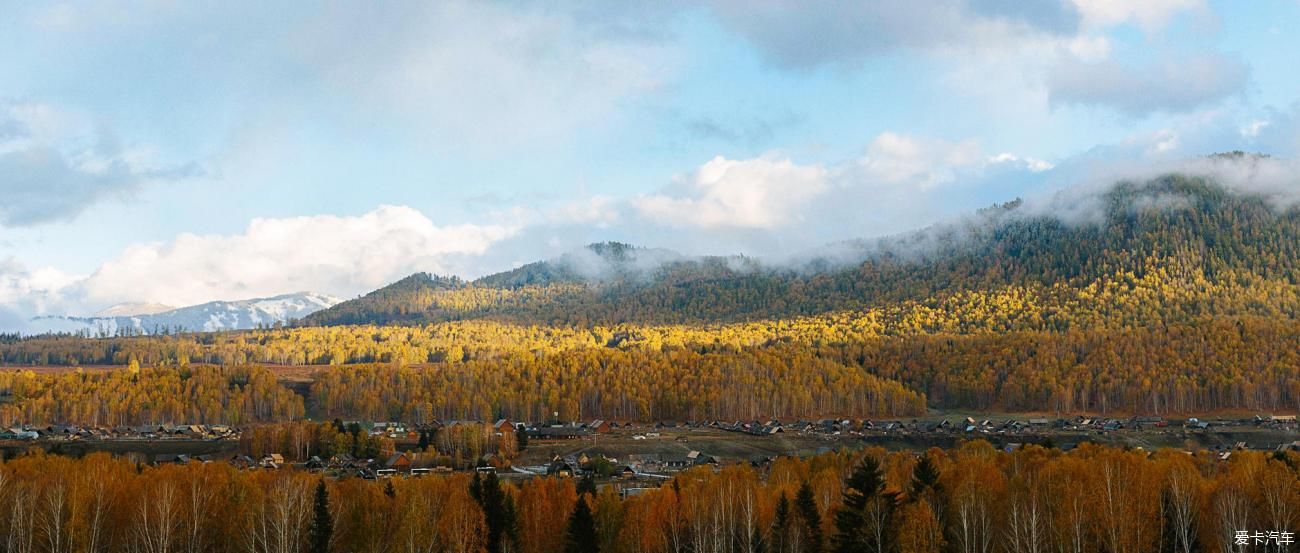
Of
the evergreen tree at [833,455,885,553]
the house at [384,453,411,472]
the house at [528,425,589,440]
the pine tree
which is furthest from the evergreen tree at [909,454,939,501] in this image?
the house at [528,425,589,440]

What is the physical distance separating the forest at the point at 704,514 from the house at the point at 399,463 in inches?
1751

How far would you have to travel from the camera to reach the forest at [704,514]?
6034 cm

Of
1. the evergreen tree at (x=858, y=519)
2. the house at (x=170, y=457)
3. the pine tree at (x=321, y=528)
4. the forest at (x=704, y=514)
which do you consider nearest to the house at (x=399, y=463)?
the house at (x=170, y=457)

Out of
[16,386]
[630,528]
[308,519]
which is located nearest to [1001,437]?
[630,528]

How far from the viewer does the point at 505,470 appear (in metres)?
114

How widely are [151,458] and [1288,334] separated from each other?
7016 inches

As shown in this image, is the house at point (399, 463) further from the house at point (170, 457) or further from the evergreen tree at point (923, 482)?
the evergreen tree at point (923, 482)

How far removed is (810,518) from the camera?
60969mm

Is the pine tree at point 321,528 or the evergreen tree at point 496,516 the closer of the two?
the pine tree at point 321,528

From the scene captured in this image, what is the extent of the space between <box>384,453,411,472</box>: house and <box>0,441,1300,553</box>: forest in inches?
1751

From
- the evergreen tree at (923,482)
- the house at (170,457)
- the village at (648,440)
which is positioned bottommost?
the village at (648,440)

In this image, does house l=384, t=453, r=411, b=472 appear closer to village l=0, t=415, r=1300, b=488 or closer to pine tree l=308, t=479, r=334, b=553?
village l=0, t=415, r=1300, b=488

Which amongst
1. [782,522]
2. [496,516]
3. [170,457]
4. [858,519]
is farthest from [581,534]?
[170,457]

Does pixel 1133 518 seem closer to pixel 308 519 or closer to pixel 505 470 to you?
pixel 308 519
